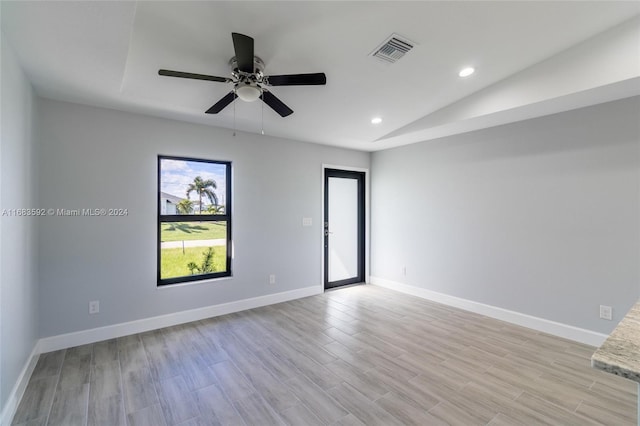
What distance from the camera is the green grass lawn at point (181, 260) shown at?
3.53 meters

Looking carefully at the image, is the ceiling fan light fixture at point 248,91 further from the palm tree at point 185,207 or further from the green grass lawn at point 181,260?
the green grass lawn at point 181,260

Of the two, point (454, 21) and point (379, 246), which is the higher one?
point (454, 21)

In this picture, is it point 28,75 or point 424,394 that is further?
point 28,75

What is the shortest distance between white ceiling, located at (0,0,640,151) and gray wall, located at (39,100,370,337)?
302 mm

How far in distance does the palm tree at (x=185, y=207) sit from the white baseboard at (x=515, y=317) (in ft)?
11.7

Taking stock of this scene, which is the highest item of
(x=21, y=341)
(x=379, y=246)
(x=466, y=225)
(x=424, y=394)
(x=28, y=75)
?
(x=28, y=75)

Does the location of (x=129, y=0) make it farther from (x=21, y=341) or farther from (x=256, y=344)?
(x=256, y=344)

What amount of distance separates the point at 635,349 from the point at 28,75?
4109 mm

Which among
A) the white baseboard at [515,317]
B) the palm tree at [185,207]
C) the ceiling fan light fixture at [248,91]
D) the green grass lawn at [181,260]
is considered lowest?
the white baseboard at [515,317]

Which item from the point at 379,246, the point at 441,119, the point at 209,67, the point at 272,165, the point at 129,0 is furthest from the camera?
the point at 379,246

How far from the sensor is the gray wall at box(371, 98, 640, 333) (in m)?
2.84

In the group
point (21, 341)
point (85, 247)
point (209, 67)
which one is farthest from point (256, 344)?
point (209, 67)

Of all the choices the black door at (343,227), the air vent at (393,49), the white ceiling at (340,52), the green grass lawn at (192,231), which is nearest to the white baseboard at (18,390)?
the green grass lawn at (192,231)

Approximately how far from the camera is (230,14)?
1.99 metres
